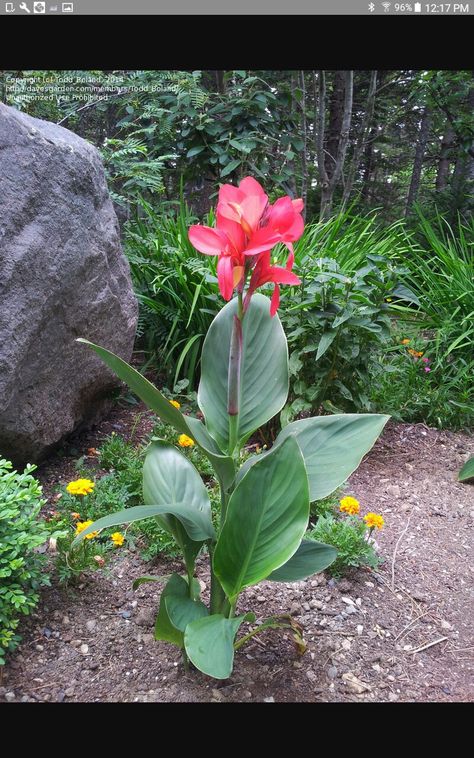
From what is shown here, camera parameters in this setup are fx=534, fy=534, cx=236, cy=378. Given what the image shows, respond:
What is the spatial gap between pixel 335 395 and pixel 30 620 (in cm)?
173

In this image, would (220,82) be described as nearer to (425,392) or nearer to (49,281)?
(425,392)

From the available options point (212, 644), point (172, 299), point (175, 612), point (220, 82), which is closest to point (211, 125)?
point (220, 82)

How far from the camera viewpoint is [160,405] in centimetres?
117

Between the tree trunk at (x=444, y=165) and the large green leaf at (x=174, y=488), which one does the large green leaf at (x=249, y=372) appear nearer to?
the large green leaf at (x=174, y=488)

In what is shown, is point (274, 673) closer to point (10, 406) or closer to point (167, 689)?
point (167, 689)

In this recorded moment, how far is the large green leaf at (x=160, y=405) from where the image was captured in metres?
1.13

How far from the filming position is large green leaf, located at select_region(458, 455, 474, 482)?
2549 mm

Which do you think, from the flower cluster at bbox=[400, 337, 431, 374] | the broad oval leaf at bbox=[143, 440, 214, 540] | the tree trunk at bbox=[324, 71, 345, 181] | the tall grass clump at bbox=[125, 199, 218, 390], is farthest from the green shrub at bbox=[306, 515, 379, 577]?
the tree trunk at bbox=[324, 71, 345, 181]

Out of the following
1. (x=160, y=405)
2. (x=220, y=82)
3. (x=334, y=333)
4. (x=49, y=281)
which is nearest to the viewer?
(x=160, y=405)

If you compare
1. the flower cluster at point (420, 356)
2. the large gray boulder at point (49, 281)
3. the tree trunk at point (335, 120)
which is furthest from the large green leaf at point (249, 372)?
the tree trunk at point (335, 120)

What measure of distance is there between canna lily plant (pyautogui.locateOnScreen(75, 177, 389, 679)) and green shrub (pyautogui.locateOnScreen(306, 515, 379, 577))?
362 millimetres

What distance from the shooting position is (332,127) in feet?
22.3

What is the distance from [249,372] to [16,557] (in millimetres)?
821
